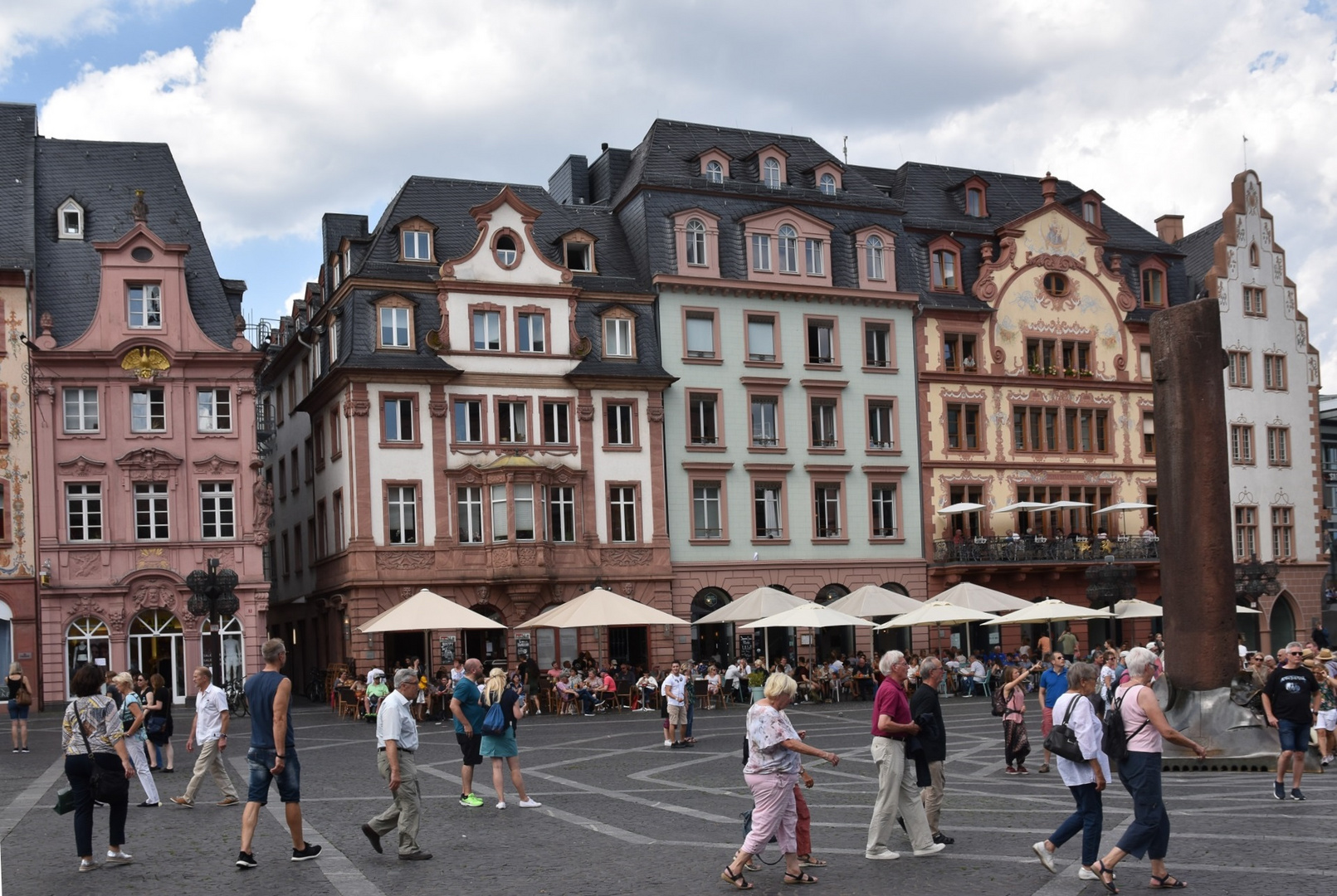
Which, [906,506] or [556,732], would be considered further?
[906,506]

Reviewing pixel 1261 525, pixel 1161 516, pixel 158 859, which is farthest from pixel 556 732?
pixel 1261 525

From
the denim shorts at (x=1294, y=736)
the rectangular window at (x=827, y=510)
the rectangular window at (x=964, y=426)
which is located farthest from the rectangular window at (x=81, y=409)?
the denim shorts at (x=1294, y=736)

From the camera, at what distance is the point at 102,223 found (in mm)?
47500

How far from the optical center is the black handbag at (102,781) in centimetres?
1443

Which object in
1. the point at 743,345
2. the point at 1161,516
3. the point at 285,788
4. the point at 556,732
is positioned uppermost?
the point at 743,345

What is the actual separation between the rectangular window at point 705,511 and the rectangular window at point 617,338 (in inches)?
189

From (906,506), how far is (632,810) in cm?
3594

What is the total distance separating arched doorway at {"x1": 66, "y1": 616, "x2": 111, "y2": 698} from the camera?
145ft

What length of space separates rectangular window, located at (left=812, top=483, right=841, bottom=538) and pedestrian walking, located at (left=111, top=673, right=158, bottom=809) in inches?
1318

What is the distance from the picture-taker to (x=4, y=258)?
44875mm

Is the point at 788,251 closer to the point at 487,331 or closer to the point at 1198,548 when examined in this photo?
the point at 487,331

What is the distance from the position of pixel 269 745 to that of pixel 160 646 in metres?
32.6

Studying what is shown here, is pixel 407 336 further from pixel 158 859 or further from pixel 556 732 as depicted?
pixel 158 859

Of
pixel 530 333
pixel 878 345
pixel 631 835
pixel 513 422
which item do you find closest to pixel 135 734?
pixel 631 835
